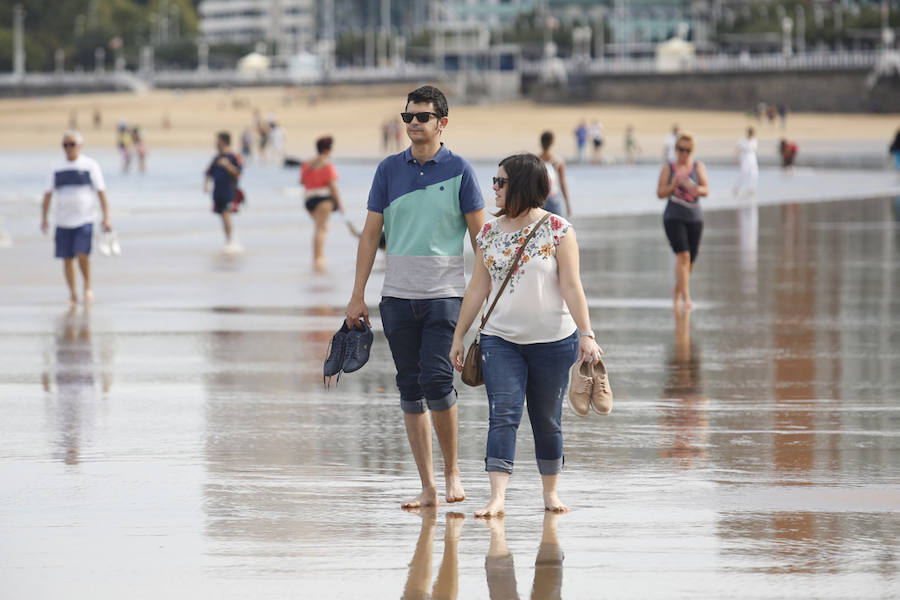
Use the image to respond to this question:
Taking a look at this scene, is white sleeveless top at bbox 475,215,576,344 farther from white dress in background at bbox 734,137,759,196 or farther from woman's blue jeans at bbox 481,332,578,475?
white dress in background at bbox 734,137,759,196

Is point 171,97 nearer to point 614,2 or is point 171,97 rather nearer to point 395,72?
point 395,72

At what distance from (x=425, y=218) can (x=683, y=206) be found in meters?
8.30

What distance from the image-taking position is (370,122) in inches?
4660

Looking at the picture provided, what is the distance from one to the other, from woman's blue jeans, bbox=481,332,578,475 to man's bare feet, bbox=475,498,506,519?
132mm

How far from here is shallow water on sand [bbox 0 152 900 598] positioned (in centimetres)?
586

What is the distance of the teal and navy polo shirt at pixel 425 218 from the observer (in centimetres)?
695

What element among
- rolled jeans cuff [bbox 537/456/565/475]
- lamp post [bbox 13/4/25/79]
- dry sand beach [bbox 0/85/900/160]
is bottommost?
rolled jeans cuff [bbox 537/456/565/475]

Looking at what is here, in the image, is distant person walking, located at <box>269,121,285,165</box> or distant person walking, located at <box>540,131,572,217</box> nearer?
distant person walking, located at <box>540,131,572,217</box>

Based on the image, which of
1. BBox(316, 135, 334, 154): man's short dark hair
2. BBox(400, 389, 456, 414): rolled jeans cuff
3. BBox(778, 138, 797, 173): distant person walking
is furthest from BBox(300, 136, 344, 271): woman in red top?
BBox(778, 138, 797, 173): distant person walking

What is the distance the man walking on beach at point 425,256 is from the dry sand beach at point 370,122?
2344 inches

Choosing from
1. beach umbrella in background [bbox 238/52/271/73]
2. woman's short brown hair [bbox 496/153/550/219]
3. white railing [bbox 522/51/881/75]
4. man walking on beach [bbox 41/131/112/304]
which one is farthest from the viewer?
beach umbrella in background [bbox 238/52/271/73]

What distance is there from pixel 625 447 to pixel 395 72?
143 meters

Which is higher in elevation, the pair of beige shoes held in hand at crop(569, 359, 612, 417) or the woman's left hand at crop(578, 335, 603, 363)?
the woman's left hand at crop(578, 335, 603, 363)

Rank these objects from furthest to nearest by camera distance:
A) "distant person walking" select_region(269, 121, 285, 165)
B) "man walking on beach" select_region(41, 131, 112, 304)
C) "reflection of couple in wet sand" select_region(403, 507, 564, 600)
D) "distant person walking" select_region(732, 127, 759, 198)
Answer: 1. "distant person walking" select_region(269, 121, 285, 165)
2. "distant person walking" select_region(732, 127, 759, 198)
3. "man walking on beach" select_region(41, 131, 112, 304)
4. "reflection of couple in wet sand" select_region(403, 507, 564, 600)
